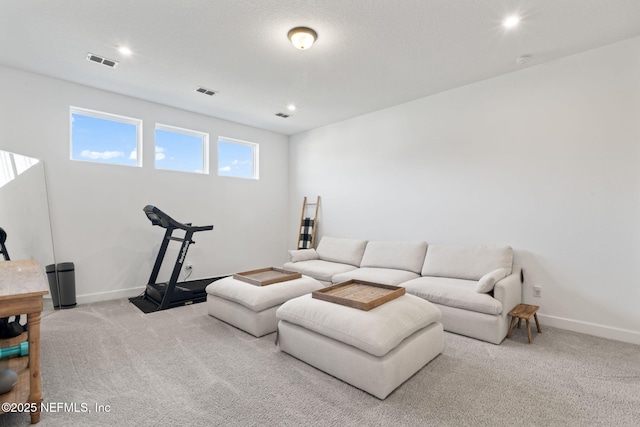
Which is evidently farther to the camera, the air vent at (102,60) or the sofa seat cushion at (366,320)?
the air vent at (102,60)

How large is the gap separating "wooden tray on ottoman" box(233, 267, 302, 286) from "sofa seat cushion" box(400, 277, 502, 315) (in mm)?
1344

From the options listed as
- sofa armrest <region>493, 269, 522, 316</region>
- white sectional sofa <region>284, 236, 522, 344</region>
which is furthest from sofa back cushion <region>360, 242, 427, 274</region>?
sofa armrest <region>493, 269, 522, 316</region>

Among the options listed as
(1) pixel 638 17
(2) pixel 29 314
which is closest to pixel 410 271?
(1) pixel 638 17

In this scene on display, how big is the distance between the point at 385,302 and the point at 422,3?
2.35m

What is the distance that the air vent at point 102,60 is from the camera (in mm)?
3158

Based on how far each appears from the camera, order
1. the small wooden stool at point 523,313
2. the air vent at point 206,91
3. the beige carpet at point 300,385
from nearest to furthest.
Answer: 1. the beige carpet at point 300,385
2. the small wooden stool at point 523,313
3. the air vent at point 206,91

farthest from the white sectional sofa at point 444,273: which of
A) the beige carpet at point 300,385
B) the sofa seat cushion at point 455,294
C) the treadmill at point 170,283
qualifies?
the treadmill at point 170,283

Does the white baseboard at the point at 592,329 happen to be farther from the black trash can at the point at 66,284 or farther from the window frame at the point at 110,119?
the window frame at the point at 110,119

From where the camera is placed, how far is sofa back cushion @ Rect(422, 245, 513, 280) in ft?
10.9

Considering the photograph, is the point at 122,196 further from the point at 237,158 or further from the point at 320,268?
the point at 320,268

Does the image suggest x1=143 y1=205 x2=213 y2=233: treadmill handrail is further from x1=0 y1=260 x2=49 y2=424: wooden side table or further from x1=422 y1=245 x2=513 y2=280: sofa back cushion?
x1=422 y1=245 x2=513 y2=280: sofa back cushion

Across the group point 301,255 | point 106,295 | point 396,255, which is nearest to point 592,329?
point 396,255

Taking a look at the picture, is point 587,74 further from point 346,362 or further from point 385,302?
point 346,362

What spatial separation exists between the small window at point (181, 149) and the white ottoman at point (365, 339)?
11.4 feet
